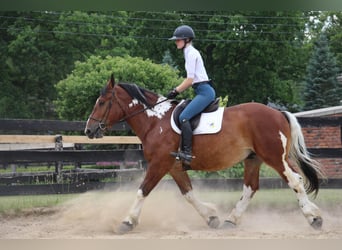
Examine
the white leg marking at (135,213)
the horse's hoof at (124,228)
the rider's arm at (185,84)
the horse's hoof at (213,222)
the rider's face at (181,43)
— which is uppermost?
the rider's face at (181,43)

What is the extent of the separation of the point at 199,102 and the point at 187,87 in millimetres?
224

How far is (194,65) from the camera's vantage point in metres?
6.37

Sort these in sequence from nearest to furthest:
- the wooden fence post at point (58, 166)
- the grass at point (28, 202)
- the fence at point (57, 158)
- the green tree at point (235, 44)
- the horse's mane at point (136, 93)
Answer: the horse's mane at point (136, 93), the grass at point (28, 202), the fence at point (57, 158), the wooden fence post at point (58, 166), the green tree at point (235, 44)

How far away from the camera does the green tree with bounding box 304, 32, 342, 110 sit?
24.5 metres

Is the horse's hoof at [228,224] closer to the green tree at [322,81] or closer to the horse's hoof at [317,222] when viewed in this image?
the horse's hoof at [317,222]

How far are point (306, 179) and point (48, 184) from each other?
3634mm

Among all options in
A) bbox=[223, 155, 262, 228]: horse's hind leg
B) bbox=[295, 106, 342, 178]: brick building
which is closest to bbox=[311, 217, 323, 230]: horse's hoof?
bbox=[223, 155, 262, 228]: horse's hind leg

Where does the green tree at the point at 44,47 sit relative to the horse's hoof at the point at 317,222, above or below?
above

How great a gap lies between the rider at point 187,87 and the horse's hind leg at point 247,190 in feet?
2.87

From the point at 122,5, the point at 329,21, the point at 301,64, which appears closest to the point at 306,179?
the point at 122,5

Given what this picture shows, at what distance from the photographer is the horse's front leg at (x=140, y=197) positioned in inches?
240

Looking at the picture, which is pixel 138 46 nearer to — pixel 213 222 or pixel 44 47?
pixel 44 47

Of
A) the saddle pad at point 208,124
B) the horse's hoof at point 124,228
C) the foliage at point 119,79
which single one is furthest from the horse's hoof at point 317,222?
the foliage at point 119,79

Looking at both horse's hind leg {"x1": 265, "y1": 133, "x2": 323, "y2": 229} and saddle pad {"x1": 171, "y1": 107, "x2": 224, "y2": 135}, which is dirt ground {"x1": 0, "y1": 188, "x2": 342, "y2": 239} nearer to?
horse's hind leg {"x1": 265, "y1": 133, "x2": 323, "y2": 229}
